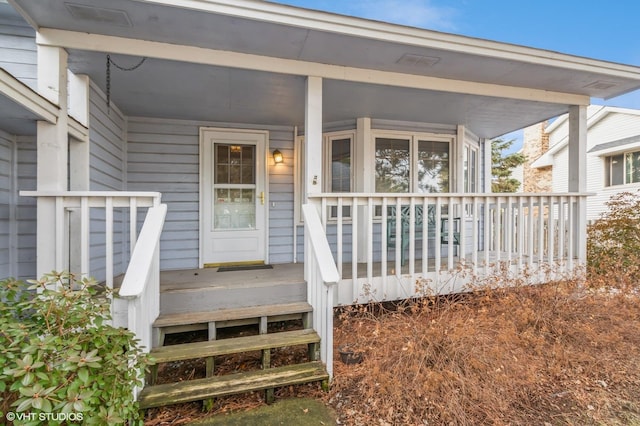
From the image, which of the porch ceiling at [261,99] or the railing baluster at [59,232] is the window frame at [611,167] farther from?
the railing baluster at [59,232]

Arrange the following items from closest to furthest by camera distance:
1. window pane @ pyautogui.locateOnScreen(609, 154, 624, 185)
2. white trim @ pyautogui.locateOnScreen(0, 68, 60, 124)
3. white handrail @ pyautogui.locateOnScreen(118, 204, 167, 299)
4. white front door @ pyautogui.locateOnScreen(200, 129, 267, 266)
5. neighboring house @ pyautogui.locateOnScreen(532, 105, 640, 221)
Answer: white handrail @ pyautogui.locateOnScreen(118, 204, 167, 299) → white trim @ pyautogui.locateOnScreen(0, 68, 60, 124) → white front door @ pyautogui.locateOnScreen(200, 129, 267, 266) → neighboring house @ pyautogui.locateOnScreen(532, 105, 640, 221) → window pane @ pyautogui.locateOnScreen(609, 154, 624, 185)

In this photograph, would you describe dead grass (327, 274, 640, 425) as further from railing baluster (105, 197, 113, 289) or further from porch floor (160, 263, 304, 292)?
railing baluster (105, 197, 113, 289)

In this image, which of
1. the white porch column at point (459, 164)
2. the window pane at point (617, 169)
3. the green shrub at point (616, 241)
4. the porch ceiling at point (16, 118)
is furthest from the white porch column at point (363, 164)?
the window pane at point (617, 169)

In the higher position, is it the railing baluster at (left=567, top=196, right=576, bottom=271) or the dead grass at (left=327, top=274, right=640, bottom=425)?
the railing baluster at (left=567, top=196, right=576, bottom=271)

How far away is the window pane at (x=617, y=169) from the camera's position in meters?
10.1

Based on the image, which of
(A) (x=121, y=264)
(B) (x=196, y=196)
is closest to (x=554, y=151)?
(B) (x=196, y=196)

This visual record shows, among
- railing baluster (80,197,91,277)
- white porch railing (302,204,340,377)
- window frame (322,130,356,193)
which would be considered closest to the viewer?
white porch railing (302,204,340,377)

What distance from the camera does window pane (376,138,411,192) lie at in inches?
200

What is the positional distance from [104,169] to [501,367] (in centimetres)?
431

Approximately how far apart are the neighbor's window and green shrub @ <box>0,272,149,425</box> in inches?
524

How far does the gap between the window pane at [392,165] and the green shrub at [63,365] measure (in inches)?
162

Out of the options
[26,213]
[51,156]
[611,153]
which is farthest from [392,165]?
[611,153]

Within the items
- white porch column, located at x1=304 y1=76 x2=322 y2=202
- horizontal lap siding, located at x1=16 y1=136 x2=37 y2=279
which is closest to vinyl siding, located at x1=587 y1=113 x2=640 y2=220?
white porch column, located at x1=304 y1=76 x2=322 y2=202

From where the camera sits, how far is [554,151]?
13.1 meters
